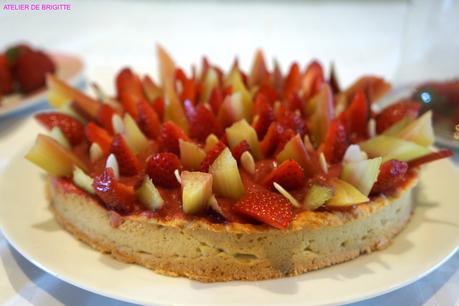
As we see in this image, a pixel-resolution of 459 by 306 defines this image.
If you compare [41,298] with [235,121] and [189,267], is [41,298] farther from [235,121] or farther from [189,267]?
[235,121]

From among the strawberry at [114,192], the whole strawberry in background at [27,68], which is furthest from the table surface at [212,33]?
the strawberry at [114,192]

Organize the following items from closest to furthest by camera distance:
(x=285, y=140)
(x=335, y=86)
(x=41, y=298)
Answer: (x=41, y=298), (x=285, y=140), (x=335, y=86)

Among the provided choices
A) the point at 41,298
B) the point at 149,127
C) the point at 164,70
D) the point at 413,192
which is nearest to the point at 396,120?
the point at 413,192

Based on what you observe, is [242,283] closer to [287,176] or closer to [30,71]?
[287,176]

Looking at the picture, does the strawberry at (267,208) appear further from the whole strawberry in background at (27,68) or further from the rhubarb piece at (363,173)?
the whole strawberry in background at (27,68)

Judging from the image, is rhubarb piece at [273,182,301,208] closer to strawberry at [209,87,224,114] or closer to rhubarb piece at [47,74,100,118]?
strawberry at [209,87,224,114]

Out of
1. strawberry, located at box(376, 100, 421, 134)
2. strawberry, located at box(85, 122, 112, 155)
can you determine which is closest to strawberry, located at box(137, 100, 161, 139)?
strawberry, located at box(85, 122, 112, 155)
